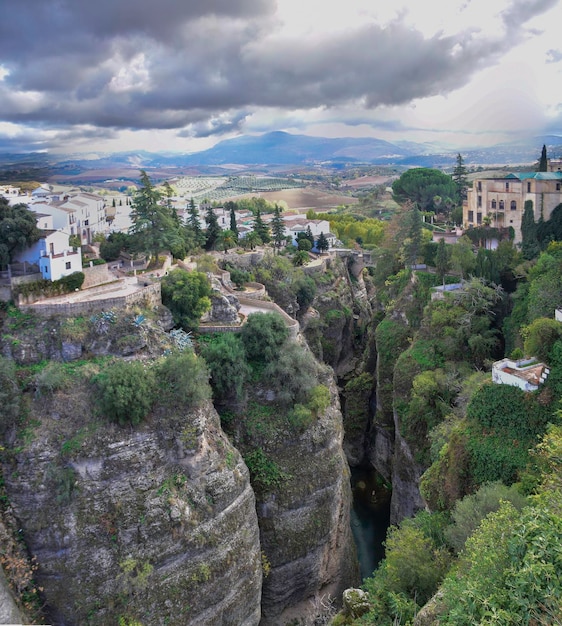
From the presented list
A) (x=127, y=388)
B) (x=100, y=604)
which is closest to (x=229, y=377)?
(x=127, y=388)

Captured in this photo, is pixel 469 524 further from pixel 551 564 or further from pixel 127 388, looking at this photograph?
pixel 127 388

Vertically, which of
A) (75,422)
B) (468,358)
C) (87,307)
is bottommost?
(468,358)

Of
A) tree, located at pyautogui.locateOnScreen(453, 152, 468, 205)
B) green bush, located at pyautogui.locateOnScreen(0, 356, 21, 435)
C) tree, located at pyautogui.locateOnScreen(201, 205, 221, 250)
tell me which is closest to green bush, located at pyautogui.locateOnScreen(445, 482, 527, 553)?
green bush, located at pyautogui.locateOnScreen(0, 356, 21, 435)

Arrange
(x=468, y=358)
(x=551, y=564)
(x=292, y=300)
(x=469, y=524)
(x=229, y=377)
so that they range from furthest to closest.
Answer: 1. (x=292, y=300)
2. (x=468, y=358)
3. (x=229, y=377)
4. (x=469, y=524)
5. (x=551, y=564)

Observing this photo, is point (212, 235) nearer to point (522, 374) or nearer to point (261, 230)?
point (261, 230)

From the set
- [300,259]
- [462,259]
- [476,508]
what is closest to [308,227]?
[300,259]

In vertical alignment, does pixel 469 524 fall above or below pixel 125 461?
below

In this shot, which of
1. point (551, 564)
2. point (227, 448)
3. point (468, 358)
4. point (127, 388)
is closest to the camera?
point (551, 564)

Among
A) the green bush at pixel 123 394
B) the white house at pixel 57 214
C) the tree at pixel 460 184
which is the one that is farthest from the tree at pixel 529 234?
the white house at pixel 57 214

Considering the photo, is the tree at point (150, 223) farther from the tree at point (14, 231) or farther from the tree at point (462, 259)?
the tree at point (462, 259)
